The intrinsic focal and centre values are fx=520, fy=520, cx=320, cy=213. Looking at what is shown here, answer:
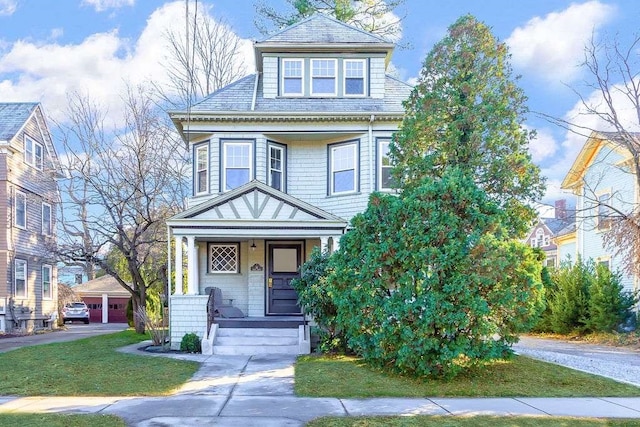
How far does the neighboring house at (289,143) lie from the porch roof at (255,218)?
0.71 meters

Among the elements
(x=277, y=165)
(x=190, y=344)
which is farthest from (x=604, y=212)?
(x=190, y=344)

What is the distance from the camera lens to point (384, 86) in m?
16.1

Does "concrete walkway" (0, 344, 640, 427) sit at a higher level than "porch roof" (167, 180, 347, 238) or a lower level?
lower

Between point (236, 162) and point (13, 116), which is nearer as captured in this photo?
point (236, 162)

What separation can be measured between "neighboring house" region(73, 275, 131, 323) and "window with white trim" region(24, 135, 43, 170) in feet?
45.6

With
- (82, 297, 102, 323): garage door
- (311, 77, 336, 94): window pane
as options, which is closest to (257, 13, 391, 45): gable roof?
(311, 77, 336, 94): window pane

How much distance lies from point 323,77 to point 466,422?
39.3ft

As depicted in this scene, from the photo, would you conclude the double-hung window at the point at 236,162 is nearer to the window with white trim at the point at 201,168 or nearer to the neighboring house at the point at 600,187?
the window with white trim at the point at 201,168

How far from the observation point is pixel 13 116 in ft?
74.2

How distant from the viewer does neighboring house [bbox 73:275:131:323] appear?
35.5m

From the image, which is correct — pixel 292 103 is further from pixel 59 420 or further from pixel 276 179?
pixel 59 420

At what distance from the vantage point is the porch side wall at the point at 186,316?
12.6m

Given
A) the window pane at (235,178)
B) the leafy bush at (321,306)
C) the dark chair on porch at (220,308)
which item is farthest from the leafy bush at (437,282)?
the window pane at (235,178)

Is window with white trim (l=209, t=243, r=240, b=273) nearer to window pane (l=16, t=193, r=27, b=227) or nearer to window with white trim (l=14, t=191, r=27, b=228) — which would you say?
window with white trim (l=14, t=191, r=27, b=228)
